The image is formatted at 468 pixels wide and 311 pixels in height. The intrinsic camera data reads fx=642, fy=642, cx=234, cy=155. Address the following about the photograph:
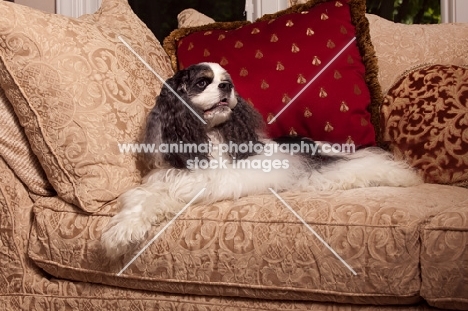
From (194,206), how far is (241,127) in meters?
0.44

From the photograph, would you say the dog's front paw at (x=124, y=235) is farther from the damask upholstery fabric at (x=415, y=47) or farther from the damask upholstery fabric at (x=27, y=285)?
the damask upholstery fabric at (x=415, y=47)

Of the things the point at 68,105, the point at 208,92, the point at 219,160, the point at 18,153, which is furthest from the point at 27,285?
the point at 208,92

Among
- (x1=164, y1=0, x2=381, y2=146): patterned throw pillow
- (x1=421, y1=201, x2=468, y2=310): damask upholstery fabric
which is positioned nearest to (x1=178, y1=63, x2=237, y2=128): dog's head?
(x1=164, y1=0, x2=381, y2=146): patterned throw pillow

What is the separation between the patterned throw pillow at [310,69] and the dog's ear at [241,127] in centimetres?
17

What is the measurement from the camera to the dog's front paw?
1.80 metres

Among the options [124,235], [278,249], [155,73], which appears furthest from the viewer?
[155,73]

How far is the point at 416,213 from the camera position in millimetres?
1634

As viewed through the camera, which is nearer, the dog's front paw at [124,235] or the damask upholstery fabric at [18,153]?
the dog's front paw at [124,235]

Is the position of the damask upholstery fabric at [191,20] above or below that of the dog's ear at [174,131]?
above

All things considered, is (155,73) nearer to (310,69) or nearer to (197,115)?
(197,115)

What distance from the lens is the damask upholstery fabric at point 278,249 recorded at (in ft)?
5.24

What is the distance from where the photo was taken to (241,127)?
2.23 metres

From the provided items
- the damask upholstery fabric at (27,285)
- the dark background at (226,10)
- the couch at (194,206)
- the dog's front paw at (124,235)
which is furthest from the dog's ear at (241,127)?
the dark background at (226,10)

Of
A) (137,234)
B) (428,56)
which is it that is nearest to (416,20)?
(428,56)
